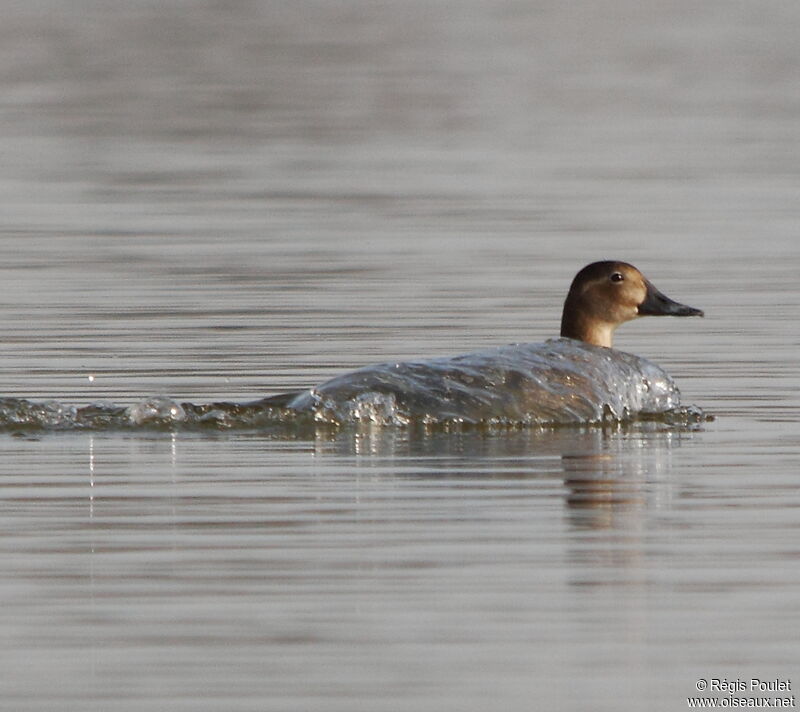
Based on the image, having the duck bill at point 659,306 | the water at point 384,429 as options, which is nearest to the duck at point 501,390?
the water at point 384,429

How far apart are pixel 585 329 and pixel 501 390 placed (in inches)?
60.9

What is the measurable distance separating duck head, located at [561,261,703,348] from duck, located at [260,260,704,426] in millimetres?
301

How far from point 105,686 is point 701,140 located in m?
23.4

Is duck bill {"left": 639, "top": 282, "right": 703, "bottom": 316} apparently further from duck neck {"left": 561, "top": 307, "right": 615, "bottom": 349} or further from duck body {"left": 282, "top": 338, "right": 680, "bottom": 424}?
duck body {"left": 282, "top": 338, "right": 680, "bottom": 424}

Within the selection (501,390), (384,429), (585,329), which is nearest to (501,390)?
(501,390)

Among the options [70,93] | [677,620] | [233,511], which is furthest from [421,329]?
[70,93]

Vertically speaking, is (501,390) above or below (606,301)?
below

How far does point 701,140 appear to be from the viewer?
30.0m

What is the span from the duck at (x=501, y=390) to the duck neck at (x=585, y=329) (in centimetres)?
28

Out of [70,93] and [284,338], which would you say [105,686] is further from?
[70,93]

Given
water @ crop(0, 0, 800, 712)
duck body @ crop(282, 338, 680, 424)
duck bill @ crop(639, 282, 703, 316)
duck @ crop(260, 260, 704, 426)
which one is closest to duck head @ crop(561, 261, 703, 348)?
duck bill @ crop(639, 282, 703, 316)

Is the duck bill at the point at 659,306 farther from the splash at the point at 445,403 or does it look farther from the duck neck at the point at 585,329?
the splash at the point at 445,403

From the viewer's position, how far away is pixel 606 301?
13.9 meters

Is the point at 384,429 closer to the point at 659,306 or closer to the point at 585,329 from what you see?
the point at 585,329
